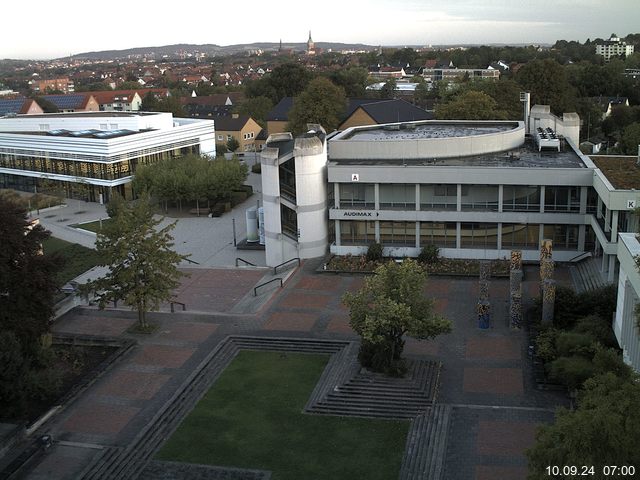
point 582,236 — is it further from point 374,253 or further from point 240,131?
point 240,131

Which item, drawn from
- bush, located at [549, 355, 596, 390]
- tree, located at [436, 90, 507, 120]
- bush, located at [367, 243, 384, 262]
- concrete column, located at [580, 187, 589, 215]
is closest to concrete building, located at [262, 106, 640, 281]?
concrete column, located at [580, 187, 589, 215]

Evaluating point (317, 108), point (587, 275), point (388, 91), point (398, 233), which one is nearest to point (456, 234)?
point (398, 233)

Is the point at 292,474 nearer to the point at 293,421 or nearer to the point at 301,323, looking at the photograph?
the point at 293,421

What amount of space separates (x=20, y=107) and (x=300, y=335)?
94.0 m

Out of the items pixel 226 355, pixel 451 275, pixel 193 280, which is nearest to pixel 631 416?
pixel 226 355

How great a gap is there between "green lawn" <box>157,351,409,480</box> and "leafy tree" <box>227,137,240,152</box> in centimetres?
5992

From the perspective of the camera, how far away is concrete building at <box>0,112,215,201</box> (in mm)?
58781

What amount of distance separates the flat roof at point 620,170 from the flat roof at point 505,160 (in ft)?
3.52

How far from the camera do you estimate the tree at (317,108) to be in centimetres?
6938

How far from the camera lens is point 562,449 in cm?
1323

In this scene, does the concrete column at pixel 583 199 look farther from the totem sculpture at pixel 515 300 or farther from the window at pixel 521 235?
the totem sculpture at pixel 515 300

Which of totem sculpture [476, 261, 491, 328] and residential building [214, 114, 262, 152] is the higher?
residential building [214, 114, 262, 152]

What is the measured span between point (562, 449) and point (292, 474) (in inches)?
340

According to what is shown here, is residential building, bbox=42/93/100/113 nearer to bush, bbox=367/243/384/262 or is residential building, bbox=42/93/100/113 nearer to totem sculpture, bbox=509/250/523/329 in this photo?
bush, bbox=367/243/384/262
